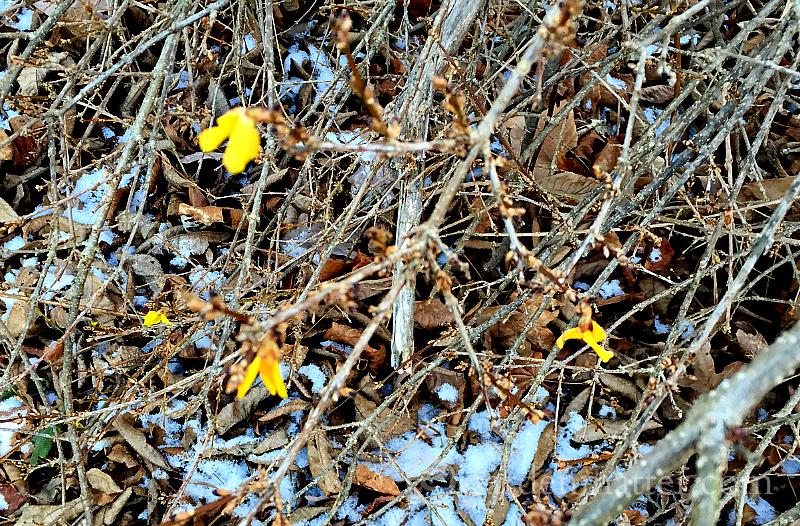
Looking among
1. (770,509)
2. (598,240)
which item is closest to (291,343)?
(598,240)

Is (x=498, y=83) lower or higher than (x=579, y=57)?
lower

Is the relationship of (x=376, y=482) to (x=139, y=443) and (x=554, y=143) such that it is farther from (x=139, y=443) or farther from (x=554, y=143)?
(x=554, y=143)

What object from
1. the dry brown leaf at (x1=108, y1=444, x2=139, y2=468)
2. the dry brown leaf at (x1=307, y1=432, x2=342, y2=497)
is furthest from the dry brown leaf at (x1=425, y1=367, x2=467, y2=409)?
the dry brown leaf at (x1=108, y1=444, x2=139, y2=468)

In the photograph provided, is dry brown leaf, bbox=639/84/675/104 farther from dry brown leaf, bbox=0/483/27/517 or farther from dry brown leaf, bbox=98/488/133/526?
dry brown leaf, bbox=0/483/27/517

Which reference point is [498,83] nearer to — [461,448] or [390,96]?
[390,96]

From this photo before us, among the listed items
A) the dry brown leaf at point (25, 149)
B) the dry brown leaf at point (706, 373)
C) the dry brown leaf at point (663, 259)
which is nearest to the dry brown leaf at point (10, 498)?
the dry brown leaf at point (25, 149)

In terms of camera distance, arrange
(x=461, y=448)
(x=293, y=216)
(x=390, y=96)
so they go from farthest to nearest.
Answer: (x=390, y=96), (x=293, y=216), (x=461, y=448)

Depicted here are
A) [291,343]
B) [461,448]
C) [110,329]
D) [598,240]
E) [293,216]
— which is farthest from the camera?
[293,216]
